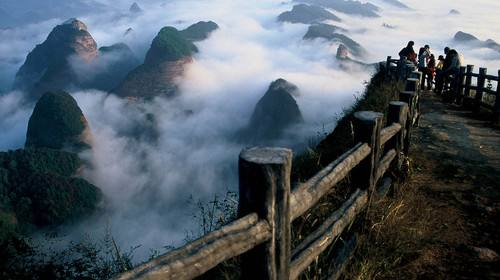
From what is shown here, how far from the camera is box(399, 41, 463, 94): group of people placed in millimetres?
14820

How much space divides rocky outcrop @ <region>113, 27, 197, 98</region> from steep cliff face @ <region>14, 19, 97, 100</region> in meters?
33.8

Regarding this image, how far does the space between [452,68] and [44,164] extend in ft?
276

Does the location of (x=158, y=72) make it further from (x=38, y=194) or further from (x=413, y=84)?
(x=413, y=84)

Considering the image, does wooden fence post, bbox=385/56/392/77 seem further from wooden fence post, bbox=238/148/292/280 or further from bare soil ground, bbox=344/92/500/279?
wooden fence post, bbox=238/148/292/280

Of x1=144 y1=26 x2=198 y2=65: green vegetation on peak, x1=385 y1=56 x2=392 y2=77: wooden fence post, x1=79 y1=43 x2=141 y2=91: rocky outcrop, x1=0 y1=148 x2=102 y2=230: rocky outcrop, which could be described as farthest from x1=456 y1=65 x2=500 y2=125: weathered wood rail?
x1=79 y1=43 x2=141 y2=91: rocky outcrop

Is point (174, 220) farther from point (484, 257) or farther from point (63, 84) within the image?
point (63, 84)

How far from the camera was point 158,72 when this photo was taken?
15550cm

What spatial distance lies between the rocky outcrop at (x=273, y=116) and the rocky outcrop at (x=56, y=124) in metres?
47.7

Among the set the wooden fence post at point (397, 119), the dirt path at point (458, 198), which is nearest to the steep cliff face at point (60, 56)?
the dirt path at point (458, 198)

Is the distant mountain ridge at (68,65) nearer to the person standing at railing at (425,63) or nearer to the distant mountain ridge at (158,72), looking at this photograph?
the distant mountain ridge at (158,72)

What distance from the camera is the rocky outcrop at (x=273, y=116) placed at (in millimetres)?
121562

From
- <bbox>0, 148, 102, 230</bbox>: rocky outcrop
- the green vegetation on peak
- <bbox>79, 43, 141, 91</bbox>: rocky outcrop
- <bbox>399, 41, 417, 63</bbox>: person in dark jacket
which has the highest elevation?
the green vegetation on peak

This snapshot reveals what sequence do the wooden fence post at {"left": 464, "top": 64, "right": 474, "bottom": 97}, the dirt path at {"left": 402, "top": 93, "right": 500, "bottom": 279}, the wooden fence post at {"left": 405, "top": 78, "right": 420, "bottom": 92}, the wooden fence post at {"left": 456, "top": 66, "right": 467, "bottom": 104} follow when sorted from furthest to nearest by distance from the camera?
the wooden fence post at {"left": 456, "top": 66, "right": 467, "bottom": 104} < the wooden fence post at {"left": 464, "top": 64, "right": 474, "bottom": 97} < the wooden fence post at {"left": 405, "top": 78, "right": 420, "bottom": 92} < the dirt path at {"left": 402, "top": 93, "right": 500, "bottom": 279}

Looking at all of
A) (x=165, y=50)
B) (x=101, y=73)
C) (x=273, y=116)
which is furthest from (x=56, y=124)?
(x=101, y=73)
